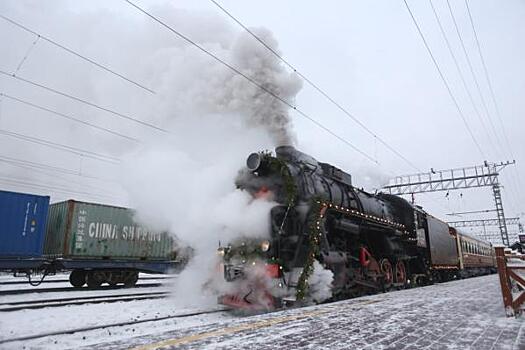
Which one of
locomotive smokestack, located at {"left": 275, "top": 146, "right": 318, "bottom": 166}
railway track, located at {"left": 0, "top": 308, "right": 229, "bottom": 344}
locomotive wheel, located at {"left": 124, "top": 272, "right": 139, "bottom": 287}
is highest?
locomotive smokestack, located at {"left": 275, "top": 146, "right": 318, "bottom": 166}

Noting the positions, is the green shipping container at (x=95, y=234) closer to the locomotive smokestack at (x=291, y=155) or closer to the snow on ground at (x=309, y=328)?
the snow on ground at (x=309, y=328)

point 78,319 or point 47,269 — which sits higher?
point 47,269

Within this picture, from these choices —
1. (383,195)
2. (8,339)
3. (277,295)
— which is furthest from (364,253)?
(8,339)

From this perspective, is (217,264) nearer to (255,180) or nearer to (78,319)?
(255,180)

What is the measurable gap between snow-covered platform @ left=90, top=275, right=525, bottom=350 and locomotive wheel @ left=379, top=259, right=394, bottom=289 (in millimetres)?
4435

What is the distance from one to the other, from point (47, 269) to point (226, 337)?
11.1 metres

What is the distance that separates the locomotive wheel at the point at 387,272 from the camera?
1105 cm

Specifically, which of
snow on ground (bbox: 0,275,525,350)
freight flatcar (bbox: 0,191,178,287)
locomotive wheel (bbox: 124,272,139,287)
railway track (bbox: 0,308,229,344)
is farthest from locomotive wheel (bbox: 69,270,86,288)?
railway track (bbox: 0,308,229,344)

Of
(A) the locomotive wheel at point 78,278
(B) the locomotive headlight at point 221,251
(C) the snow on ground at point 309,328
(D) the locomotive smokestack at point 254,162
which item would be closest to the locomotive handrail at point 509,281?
(C) the snow on ground at point 309,328

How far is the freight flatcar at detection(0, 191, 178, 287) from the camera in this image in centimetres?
1179

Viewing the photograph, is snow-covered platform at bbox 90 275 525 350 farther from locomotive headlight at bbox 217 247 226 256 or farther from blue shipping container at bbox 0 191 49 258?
blue shipping container at bbox 0 191 49 258

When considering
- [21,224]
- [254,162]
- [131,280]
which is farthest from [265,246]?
[131,280]

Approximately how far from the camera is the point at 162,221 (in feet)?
29.2

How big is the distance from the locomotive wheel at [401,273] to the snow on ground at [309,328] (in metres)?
4.72
